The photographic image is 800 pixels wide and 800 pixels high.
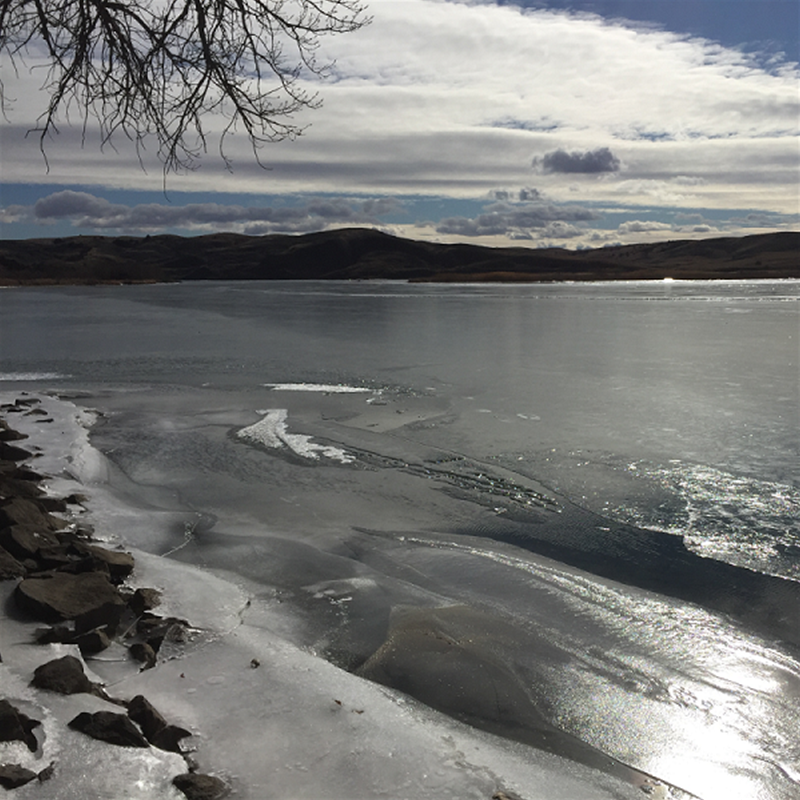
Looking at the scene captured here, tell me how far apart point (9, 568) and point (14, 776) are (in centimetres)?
200

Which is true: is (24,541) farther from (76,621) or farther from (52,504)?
(52,504)

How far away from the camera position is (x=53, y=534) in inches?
191

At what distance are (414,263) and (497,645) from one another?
184598 millimetres

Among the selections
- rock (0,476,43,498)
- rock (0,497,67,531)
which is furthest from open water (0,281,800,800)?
rock (0,476,43,498)

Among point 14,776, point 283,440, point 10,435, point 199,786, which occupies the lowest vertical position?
point 283,440

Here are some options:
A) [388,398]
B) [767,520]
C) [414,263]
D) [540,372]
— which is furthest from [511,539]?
[414,263]

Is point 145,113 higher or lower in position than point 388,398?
higher

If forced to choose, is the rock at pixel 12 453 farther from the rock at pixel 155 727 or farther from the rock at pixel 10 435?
the rock at pixel 155 727

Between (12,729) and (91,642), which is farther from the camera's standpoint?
(91,642)

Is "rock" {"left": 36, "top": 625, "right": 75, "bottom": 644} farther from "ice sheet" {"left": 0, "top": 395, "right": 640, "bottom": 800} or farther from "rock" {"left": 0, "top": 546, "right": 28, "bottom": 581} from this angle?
"rock" {"left": 0, "top": 546, "right": 28, "bottom": 581}

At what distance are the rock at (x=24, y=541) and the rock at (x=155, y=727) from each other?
1866 millimetres

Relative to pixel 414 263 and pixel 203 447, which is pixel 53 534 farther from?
pixel 414 263

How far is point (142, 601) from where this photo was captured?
4117 millimetres

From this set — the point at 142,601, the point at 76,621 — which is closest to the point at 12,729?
the point at 76,621
